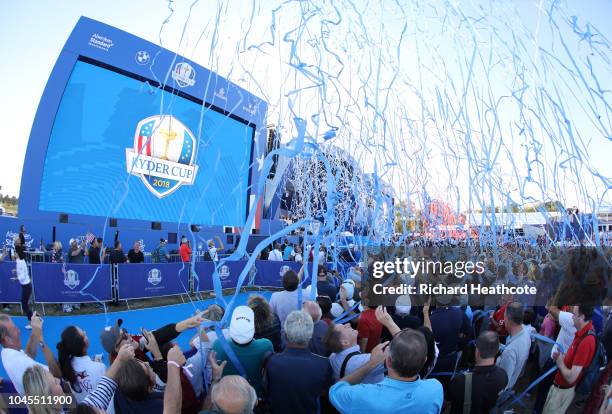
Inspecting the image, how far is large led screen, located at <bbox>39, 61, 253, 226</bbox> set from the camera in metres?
12.2

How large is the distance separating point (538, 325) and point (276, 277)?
29.2 ft

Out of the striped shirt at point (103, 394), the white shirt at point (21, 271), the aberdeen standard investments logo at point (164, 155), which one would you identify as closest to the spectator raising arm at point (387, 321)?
the striped shirt at point (103, 394)

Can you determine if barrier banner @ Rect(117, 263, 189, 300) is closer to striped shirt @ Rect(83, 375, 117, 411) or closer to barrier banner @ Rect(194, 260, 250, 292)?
barrier banner @ Rect(194, 260, 250, 292)

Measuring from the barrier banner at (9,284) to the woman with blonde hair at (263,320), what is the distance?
22.7ft

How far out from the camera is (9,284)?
7.66 metres

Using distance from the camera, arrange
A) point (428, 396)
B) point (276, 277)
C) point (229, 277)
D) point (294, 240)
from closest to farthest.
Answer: point (428, 396) → point (229, 277) → point (276, 277) → point (294, 240)

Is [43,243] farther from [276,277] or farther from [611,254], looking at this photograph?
[611,254]

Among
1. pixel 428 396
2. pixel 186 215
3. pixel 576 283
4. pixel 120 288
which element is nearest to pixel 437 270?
pixel 576 283

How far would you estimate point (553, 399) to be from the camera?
3.02m

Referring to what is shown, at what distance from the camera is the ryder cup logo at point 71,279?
8.02 metres

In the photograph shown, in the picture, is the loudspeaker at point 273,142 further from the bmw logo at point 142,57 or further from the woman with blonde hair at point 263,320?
the bmw logo at point 142,57

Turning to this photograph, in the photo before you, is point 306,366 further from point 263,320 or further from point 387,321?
point 263,320

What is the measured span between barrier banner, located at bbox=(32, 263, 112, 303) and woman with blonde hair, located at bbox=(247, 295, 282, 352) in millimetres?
5693

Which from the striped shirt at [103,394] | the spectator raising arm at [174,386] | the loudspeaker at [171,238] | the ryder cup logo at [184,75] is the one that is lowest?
the striped shirt at [103,394]
